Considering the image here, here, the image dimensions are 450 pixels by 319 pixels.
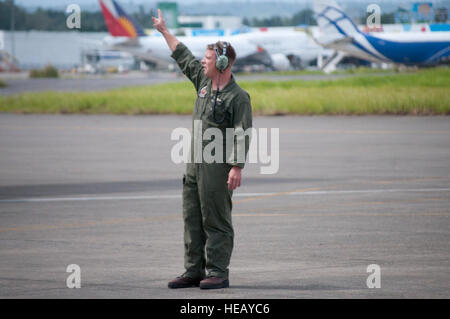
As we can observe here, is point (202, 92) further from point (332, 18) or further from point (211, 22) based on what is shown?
point (211, 22)

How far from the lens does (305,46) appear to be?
9400 cm

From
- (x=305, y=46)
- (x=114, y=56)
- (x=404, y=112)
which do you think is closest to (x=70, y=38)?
(x=114, y=56)

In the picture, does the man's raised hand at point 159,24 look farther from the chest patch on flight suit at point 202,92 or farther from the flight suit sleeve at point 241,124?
the flight suit sleeve at point 241,124

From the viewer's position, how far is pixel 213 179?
27.3ft

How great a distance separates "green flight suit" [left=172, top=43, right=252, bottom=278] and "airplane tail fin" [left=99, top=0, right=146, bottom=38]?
234ft

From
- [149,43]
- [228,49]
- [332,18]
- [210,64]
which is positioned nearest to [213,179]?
[210,64]

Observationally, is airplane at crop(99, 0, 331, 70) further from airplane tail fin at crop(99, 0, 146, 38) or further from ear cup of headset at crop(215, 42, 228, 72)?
ear cup of headset at crop(215, 42, 228, 72)

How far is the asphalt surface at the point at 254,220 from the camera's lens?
8461 millimetres

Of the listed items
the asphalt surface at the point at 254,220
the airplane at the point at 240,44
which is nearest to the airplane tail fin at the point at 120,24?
the airplane at the point at 240,44

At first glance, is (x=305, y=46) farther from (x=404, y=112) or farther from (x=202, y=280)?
(x=202, y=280)

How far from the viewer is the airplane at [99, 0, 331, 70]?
83562 millimetres

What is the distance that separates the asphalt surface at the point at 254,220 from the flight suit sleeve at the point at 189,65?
6.10 feet

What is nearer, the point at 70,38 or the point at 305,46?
the point at 305,46

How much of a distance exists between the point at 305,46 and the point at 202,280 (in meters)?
86.8
